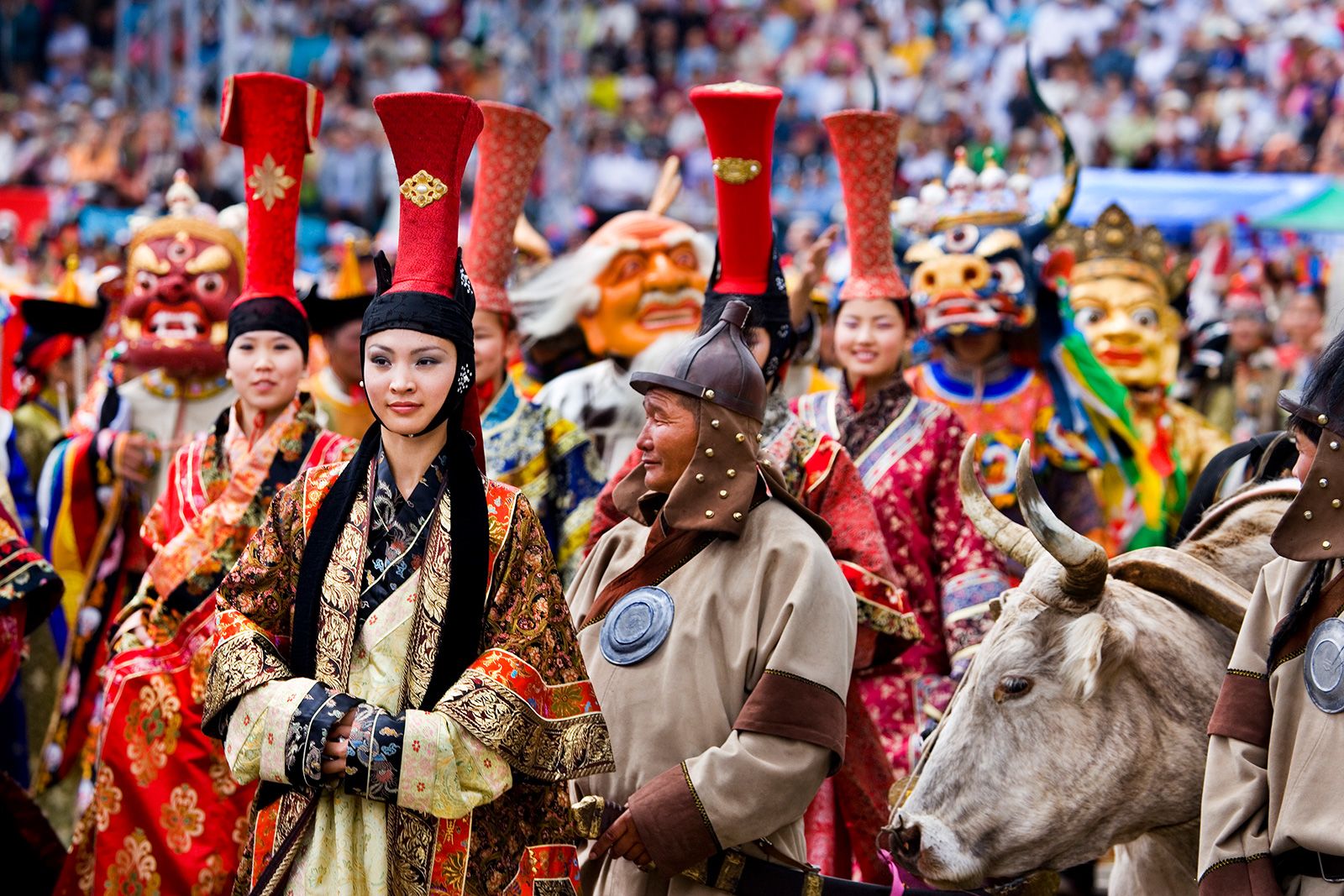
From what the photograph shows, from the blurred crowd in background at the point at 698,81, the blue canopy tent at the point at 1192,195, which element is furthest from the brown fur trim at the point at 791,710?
the blurred crowd in background at the point at 698,81

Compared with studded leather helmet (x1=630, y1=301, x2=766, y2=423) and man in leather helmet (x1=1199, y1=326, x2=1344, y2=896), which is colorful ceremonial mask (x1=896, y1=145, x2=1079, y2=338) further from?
man in leather helmet (x1=1199, y1=326, x2=1344, y2=896)

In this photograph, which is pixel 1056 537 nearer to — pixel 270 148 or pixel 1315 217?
pixel 270 148

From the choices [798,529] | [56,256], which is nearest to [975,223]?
[798,529]

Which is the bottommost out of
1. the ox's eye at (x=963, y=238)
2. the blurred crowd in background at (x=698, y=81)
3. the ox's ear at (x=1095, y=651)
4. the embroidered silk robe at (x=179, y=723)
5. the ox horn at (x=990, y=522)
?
the embroidered silk robe at (x=179, y=723)

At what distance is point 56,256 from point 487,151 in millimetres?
7043

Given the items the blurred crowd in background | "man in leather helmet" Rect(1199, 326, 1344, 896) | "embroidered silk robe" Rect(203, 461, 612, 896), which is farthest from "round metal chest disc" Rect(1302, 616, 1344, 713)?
the blurred crowd in background

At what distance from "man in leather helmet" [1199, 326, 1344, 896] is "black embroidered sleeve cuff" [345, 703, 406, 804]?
1.48 metres

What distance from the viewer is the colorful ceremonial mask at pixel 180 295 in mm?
6320

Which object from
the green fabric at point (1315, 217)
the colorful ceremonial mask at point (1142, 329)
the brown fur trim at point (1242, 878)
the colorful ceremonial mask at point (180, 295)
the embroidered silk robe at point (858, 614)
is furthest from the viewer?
the green fabric at point (1315, 217)

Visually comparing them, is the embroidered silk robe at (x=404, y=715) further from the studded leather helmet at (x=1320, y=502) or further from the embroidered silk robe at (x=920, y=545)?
the embroidered silk robe at (x=920, y=545)

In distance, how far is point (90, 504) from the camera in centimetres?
650

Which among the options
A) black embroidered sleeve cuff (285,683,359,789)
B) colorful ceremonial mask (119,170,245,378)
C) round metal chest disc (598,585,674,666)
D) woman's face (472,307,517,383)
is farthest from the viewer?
colorful ceremonial mask (119,170,245,378)

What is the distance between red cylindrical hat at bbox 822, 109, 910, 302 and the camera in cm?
561

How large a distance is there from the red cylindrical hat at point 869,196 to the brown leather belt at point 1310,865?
110 inches
